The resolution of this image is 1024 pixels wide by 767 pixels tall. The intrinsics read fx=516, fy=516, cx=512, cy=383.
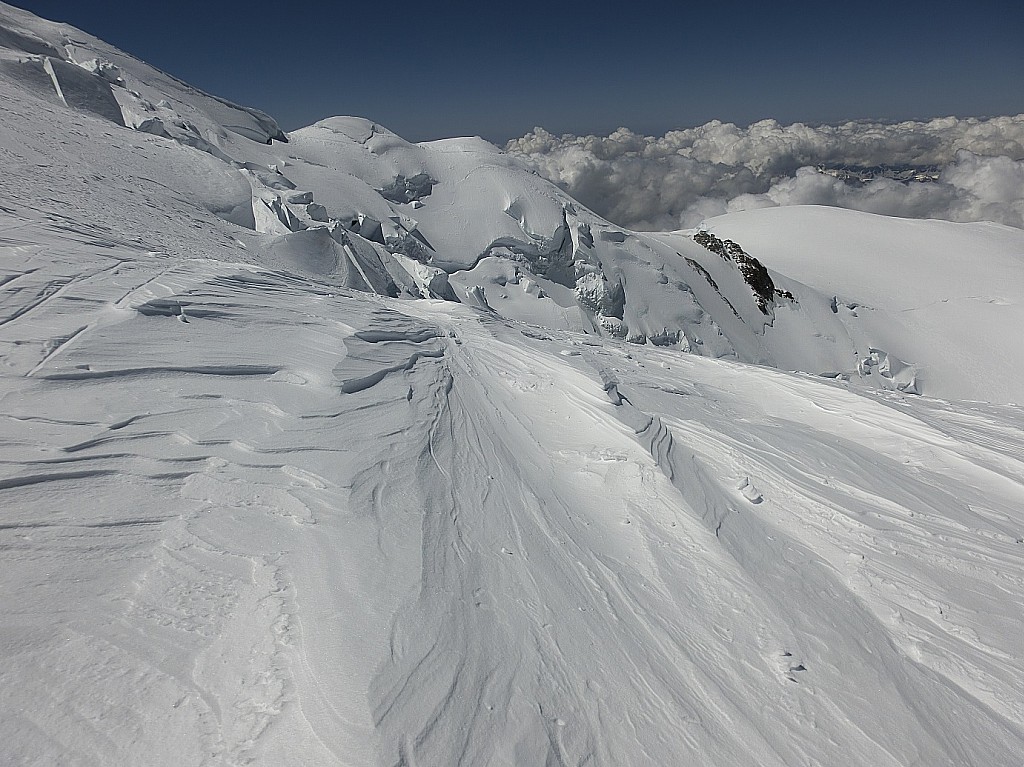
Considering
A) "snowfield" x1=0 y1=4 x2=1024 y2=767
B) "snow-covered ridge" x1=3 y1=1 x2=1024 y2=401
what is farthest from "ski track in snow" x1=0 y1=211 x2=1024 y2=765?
"snow-covered ridge" x1=3 y1=1 x2=1024 y2=401

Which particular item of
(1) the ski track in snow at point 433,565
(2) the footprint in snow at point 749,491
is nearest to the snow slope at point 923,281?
(1) the ski track in snow at point 433,565

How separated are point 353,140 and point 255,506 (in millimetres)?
28147

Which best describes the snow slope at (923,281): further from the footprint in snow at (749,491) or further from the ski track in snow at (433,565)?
the footprint in snow at (749,491)

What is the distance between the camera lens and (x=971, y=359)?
2734 centimetres

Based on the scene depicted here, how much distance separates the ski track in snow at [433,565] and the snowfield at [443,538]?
0.02m

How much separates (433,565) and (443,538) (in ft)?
1.05

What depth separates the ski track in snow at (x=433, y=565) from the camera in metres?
2.27

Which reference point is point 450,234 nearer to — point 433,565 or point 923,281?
point 433,565

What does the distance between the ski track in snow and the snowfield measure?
0.02 metres

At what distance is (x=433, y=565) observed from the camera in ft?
10.6

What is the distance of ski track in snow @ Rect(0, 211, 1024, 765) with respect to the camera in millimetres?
2273

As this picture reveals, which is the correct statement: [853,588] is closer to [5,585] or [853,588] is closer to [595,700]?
[595,700]

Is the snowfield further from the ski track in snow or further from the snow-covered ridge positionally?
the snow-covered ridge

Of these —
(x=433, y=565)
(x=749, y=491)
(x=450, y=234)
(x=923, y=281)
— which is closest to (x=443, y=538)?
(x=433, y=565)
